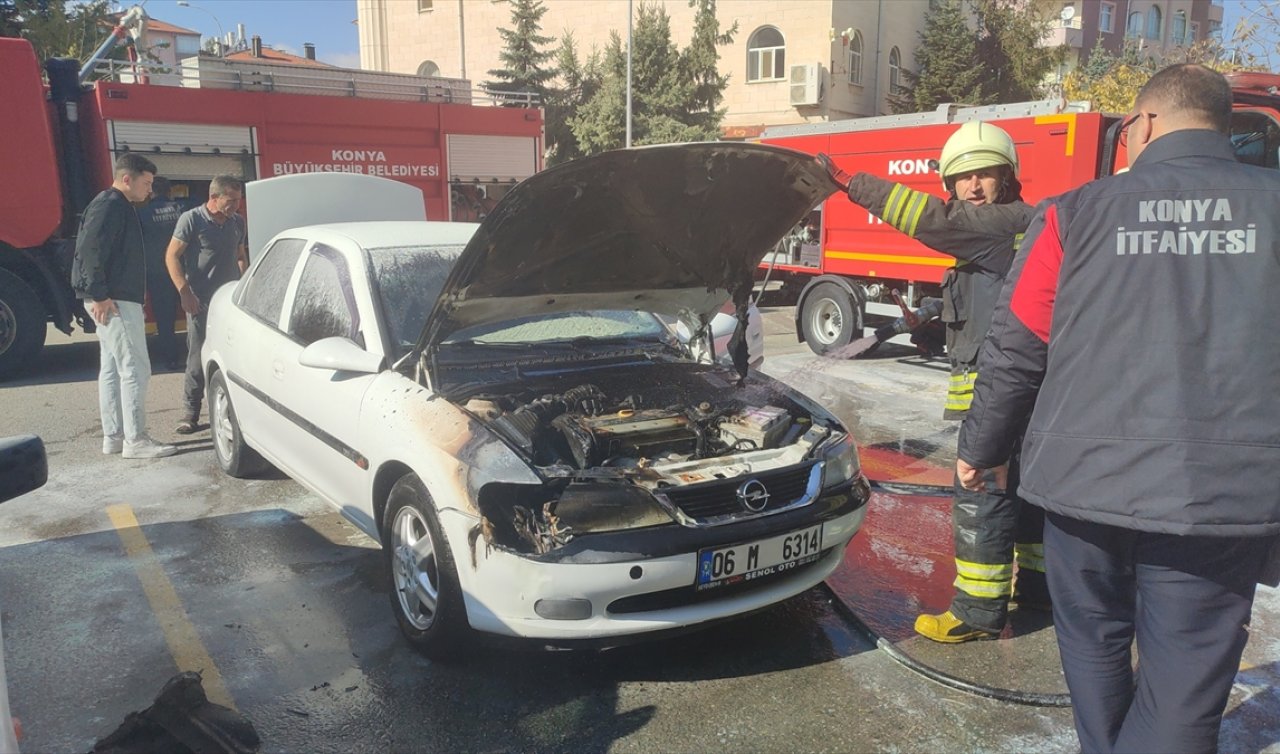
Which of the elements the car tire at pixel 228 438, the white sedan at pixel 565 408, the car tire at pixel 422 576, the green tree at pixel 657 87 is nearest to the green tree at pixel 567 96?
the green tree at pixel 657 87

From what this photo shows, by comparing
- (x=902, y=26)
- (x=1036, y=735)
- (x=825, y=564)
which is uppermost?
(x=902, y=26)

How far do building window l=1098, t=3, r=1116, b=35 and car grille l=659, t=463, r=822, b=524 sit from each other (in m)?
43.0

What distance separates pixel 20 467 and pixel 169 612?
2157 millimetres

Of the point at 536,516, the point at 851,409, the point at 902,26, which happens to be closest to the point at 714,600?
the point at 536,516

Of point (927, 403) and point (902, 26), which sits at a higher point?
point (902, 26)

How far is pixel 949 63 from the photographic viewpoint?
90.8 feet

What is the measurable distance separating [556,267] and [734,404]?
0.96 metres

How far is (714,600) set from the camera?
3037 millimetres

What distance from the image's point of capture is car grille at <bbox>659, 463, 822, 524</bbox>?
298cm

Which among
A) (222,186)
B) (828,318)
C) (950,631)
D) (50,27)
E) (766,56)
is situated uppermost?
(766,56)

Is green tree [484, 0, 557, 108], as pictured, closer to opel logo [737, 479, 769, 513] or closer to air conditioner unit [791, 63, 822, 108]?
air conditioner unit [791, 63, 822, 108]

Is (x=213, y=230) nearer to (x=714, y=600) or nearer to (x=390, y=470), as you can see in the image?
(x=390, y=470)

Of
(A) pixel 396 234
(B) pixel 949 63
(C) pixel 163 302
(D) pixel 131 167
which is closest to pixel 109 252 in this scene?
(D) pixel 131 167

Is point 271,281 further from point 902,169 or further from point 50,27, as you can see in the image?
point 50,27
